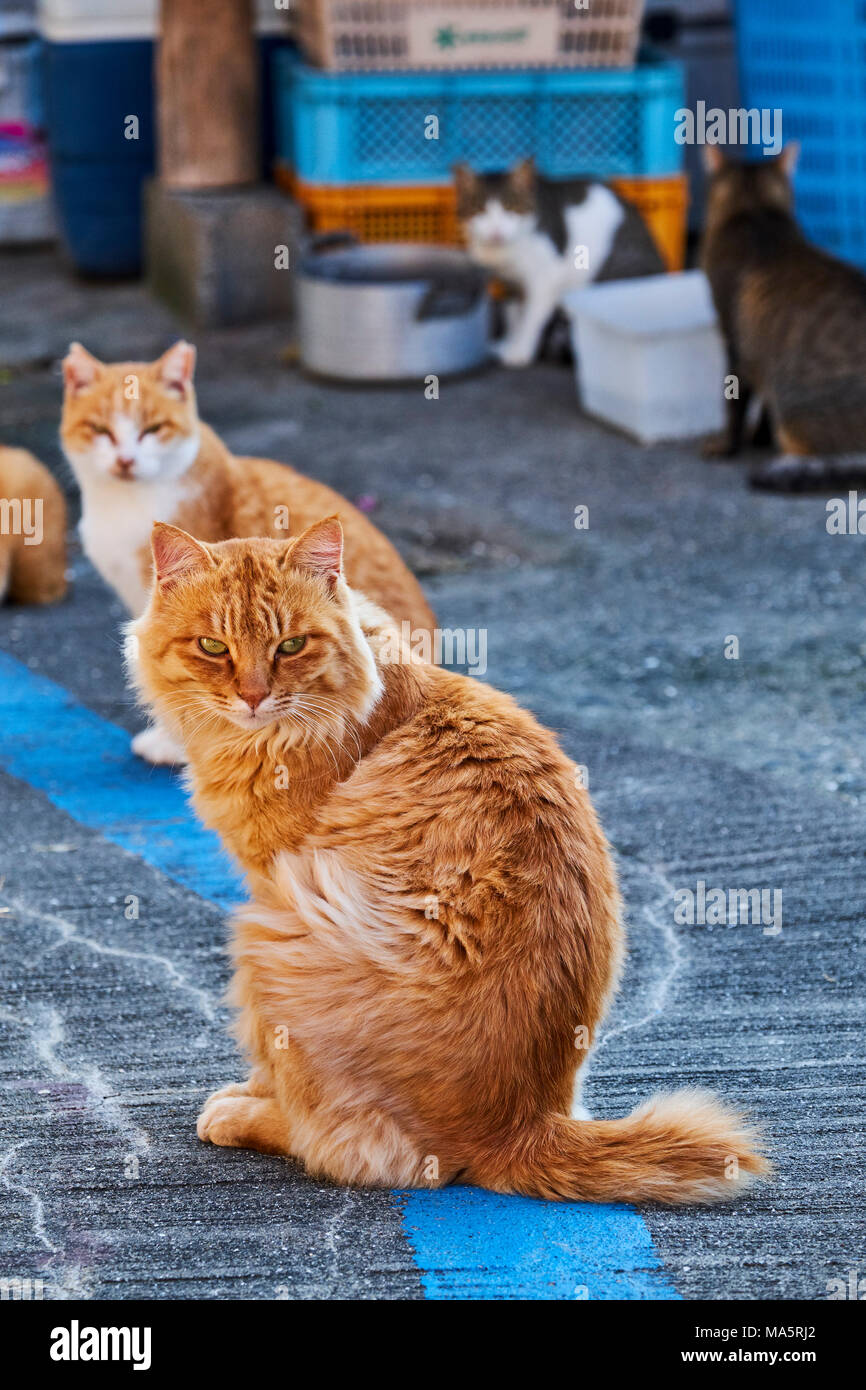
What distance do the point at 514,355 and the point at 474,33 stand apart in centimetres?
147

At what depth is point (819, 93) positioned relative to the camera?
637cm

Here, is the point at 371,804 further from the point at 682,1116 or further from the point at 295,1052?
the point at 682,1116

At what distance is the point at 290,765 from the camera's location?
2371 mm

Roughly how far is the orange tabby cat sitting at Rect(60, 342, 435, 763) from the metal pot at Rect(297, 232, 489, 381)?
2.85m

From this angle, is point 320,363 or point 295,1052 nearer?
point 295,1052

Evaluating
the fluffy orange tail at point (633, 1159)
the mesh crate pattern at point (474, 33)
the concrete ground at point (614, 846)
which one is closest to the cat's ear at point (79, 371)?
the concrete ground at point (614, 846)

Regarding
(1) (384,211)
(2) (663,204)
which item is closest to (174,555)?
(1) (384,211)

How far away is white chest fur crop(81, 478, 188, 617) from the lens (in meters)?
3.76

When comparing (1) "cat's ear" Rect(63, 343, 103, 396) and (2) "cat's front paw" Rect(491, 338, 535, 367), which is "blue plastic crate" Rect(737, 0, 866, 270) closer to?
(2) "cat's front paw" Rect(491, 338, 535, 367)

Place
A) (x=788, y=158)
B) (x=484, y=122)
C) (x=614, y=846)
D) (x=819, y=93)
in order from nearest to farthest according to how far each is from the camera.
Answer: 1. (x=614, y=846)
2. (x=788, y=158)
3. (x=819, y=93)
4. (x=484, y=122)

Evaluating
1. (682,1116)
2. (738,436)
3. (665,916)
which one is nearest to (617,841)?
(665,916)

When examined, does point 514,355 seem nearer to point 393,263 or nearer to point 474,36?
point 393,263
